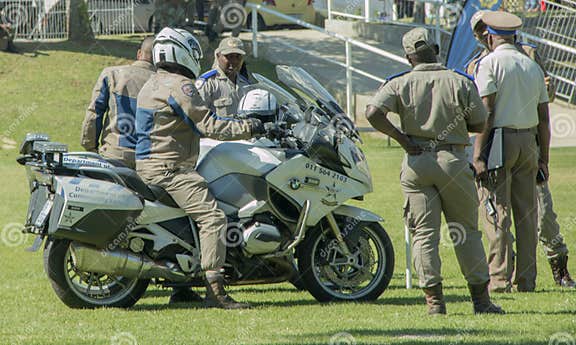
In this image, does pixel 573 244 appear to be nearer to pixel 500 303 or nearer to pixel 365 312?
pixel 500 303

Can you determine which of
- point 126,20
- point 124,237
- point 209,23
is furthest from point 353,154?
point 126,20

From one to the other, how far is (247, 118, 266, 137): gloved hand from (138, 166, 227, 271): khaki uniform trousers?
2.11ft

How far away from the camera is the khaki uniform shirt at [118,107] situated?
9.30 metres

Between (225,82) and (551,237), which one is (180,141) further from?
(551,237)

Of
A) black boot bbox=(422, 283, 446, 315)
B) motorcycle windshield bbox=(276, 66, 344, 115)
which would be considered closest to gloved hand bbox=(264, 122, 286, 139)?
motorcycle windshield bbox=(276, 66, 344, 115)

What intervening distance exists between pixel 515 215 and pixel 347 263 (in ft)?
5.07

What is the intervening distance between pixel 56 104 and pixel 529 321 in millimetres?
17587

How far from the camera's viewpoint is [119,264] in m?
7.98

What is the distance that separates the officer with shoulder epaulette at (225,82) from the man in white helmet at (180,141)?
6.26 feet

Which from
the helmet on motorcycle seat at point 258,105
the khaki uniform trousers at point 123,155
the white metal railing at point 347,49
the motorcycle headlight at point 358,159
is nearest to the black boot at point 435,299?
the motorcycle headlight at point 358,159

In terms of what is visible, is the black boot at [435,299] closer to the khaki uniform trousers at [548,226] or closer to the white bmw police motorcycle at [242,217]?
the white bmw police motorcycle at [242,217]

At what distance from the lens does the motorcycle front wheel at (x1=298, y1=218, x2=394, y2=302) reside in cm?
862

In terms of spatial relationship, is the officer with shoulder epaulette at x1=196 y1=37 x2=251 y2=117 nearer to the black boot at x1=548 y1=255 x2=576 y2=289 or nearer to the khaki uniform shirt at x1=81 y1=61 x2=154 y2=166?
the khaki uniform shirt at x1=81 y1=61 x2=154 y2=166

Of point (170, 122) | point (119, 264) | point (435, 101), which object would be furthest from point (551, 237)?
point (119, 264)
